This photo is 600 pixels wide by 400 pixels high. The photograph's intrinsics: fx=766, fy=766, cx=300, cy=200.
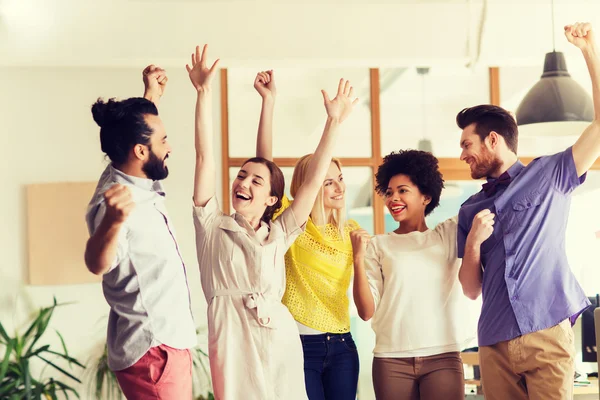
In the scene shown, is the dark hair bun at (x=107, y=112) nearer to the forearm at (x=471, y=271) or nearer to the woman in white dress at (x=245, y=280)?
the woman in white dress at (x=245, y=280)

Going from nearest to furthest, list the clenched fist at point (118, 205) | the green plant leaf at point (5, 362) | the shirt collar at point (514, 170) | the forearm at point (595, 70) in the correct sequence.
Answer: the clenched fist at point (118, 205), the forearm at point (595, 70), the shirt collar at point (514, 170), the green plant leaf at point (5, 362)

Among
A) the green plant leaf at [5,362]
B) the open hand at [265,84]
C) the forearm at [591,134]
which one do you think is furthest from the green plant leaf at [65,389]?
the forearm at [591,134]

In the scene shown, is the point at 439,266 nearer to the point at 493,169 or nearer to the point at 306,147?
the point at 493,169

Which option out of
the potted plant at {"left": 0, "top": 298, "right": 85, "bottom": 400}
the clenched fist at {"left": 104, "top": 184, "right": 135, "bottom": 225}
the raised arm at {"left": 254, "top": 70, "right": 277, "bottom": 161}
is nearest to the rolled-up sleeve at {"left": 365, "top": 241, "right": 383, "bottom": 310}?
the raised arm at {"left": 254, "top": 70, "right": 277, "bottom": 161}

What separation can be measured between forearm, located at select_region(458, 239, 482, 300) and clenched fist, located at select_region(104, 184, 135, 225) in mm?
1193

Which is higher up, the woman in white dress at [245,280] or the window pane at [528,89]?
the window pane at [528,89]

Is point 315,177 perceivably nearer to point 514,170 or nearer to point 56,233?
point 514,170

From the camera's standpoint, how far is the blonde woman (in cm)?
277

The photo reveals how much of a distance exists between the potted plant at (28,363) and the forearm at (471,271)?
272 cm

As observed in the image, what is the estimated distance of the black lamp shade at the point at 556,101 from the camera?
A: 144 inches

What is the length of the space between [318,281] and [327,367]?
1.02 feet

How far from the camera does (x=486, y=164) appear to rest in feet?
8.93

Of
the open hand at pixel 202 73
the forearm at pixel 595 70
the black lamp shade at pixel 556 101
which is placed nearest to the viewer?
the forearm at pixel 595 70

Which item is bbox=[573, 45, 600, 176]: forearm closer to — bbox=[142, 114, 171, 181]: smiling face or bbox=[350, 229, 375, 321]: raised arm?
bbox=[350, 229, 375, 321]: raised arm
